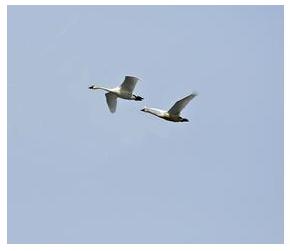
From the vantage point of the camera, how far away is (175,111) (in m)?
56.1

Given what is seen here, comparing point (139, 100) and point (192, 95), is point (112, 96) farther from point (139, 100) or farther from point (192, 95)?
point (192, 95)

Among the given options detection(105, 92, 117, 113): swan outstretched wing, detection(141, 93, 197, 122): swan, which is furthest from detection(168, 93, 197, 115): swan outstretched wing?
detection(105, 92, 117, 113): swan outstretched wing

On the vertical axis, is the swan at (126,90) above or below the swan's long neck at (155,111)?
above

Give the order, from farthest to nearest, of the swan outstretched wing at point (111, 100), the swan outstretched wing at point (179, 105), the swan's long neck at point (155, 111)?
the swan outstretched wing at point (111, 100), the swan's long neck at point (155, 111), the swan outstretched wing at point (179, 105)

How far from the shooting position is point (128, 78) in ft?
192

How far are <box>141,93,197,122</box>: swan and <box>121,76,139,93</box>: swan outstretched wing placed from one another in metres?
1.61

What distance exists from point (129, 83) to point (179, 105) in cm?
372

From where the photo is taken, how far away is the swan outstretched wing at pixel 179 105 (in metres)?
55.3

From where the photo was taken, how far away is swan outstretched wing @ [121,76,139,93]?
5836cm

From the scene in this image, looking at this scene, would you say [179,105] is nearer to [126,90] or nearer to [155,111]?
[155,111]

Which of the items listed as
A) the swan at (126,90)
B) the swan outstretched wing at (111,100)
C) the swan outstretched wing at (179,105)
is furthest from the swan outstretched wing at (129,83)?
the swan outstretched wing at (111,100)

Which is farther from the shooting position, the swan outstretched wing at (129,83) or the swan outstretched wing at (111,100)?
the swan outstretched wing at (111,100)

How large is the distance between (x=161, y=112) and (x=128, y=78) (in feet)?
8.25

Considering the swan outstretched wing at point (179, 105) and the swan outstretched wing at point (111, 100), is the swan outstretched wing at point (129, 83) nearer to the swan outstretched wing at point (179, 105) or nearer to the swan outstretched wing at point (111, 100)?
the swan outstretched wing at point (179, 105)
